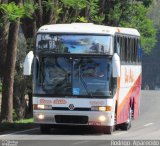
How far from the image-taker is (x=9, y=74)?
94.3 ft

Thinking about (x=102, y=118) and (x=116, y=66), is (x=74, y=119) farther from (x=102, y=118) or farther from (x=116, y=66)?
(x=116, y=66)

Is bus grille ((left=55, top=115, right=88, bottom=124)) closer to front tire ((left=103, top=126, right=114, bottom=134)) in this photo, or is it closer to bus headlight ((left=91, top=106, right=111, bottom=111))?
bus headlight ((left=91, top=106, right=111, bottom=111))

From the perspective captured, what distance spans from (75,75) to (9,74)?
25.4ft

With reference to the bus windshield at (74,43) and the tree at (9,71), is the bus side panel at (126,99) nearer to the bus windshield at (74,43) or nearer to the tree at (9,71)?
the bus windshield at (74,43)

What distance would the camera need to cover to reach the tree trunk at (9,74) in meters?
28.4

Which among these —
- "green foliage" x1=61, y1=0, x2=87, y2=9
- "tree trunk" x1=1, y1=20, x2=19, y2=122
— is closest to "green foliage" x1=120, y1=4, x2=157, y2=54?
"green foliage" x1=61, y1=0, x2=87, y2=9

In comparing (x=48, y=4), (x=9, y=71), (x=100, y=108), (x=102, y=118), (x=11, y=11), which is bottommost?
A: (x=9, y=71)

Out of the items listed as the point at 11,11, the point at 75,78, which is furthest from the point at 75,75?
the point at 11,11

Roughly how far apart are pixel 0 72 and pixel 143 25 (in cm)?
2921

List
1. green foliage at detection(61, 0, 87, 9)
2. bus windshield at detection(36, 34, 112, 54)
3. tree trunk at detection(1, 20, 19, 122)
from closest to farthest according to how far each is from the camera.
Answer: bus windshield at detection(36, 34, 112, 54) → tree trunk at detection(1, 20, 19, 122) → green foliage at detection(61, 0, 87, 9)

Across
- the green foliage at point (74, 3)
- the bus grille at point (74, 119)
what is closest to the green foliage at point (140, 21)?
the green foliage at point (74, 3)

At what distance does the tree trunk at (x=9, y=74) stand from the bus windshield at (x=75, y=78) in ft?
23.4

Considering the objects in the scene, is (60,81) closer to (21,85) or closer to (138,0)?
(21,85)

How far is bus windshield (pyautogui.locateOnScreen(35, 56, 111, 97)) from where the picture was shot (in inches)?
839
